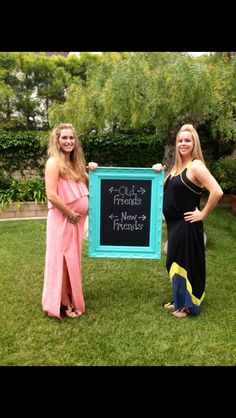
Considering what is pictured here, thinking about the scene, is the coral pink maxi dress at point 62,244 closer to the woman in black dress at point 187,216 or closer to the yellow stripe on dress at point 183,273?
the woman in black dress at point 187,216

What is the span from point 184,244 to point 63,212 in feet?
3.78

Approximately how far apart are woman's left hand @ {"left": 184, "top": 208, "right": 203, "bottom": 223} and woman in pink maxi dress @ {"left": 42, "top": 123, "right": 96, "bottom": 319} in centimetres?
94

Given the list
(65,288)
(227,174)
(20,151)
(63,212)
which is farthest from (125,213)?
(20,151)

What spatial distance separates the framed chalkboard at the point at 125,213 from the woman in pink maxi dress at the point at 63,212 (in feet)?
0.44

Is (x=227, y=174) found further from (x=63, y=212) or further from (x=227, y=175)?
(x=63, y=212)

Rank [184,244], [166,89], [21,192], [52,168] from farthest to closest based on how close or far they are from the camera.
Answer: [21,192] < [166,89] < [184,244] < [52,168]

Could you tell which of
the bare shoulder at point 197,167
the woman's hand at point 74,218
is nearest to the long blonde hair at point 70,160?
the woman's hand at point 74,218

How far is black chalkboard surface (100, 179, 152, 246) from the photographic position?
3.68m

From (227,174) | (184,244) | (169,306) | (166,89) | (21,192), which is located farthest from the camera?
(227,174)

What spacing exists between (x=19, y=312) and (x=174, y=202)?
187cm

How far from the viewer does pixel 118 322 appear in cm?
358

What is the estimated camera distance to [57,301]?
3.52 meters
